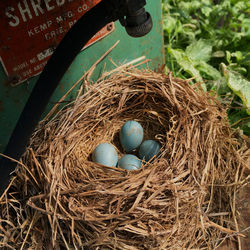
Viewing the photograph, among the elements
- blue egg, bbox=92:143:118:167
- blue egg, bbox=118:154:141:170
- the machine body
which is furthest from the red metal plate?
blue egg, bbox=118:154:141:170

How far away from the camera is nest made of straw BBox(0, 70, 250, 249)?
4.00 ft

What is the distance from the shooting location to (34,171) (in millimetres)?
1384

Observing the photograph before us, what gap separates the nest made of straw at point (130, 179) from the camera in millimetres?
1220

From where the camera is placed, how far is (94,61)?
1608 millimetres

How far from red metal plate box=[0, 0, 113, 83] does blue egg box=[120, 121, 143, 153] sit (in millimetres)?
490

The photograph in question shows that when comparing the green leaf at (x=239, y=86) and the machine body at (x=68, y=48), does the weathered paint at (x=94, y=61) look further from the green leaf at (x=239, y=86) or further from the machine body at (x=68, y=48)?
the green leaf at (x=239, y=86)

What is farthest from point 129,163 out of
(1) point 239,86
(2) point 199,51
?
(2) point 199,51

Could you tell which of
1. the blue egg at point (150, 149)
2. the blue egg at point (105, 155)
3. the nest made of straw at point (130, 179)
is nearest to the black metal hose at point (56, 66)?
the nest made of straw at point (130, 179)

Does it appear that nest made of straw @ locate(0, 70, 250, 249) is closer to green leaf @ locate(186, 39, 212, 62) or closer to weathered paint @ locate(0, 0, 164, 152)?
weathered paint @ locate(0, 0, 164, 152)

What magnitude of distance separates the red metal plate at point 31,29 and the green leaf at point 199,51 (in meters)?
1.05

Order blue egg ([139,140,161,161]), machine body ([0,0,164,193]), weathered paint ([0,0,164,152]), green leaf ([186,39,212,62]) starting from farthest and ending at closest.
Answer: green leaf ([186,39,212,62]) < blue egg ([139,140,161,161]) < weathered paint ([0,0,164,152]) < machine body ([0,0,164,193])

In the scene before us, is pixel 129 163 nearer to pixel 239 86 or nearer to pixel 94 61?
pixel 94 61

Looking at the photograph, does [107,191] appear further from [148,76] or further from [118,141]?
[148,76]

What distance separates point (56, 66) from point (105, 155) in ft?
1.70
